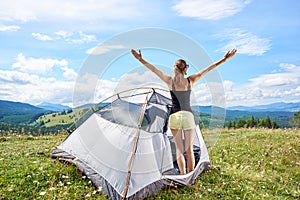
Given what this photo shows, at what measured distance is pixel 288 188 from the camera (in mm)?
7691

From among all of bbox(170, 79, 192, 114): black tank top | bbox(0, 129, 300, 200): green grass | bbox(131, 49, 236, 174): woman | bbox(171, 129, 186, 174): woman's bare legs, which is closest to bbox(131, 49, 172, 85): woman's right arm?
bbox(131, 49, 236, 174): woman

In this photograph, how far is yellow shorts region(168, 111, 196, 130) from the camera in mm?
6180

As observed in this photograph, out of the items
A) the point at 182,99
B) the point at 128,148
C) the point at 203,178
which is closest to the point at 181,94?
the point at 182,99

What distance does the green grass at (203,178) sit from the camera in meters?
5.85

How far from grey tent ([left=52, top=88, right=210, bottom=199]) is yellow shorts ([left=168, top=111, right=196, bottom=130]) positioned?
1.65 feet

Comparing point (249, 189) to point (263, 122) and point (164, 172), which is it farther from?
point (263, 122)

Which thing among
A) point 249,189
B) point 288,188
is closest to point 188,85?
point 249,189

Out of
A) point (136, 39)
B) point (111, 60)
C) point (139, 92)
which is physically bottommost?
point (139, 92)

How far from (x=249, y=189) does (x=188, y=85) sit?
9.39 feet

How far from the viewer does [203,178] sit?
7184 millimetres

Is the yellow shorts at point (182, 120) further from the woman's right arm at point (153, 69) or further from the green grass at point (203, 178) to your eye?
the green grass at point (203, 178)

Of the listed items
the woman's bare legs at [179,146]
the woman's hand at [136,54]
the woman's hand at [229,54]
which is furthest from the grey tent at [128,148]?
the woman's hand at [229,54]

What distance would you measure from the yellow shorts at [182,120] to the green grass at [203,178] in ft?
4.27

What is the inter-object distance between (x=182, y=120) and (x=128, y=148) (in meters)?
1.23
